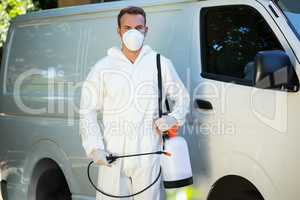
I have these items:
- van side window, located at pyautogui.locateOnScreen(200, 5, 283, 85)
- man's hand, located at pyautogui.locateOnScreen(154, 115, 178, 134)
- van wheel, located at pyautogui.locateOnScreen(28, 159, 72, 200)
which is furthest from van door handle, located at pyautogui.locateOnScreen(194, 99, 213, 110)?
van wheel, located at pyautogui.locateOnScreen(28, 159, 72, 200)

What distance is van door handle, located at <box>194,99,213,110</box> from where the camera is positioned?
178 inches

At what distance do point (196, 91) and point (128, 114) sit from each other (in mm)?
686

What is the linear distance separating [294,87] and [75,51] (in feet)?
8.17

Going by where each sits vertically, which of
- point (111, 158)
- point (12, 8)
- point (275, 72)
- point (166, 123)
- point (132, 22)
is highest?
point (12, 8)

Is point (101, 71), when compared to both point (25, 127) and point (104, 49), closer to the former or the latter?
point (104, 49)

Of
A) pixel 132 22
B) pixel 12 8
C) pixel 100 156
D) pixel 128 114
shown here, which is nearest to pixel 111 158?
pixel 100 156

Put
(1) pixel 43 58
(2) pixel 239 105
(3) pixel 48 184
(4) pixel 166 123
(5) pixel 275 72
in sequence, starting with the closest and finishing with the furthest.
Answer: (5) pixel 275 72, (4) pixel 166 123, (2) pixel 239 105, (3) pixel 48 184, (1) pixel 43 58

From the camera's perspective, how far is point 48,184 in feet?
20.2

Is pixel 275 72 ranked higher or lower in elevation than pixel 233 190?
higher

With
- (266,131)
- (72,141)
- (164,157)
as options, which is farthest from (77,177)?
(266,131)

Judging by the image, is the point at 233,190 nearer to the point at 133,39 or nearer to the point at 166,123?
the point at 166,123

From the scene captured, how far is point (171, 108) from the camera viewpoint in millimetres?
4688

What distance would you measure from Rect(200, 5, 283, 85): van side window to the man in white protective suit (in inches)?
17.5

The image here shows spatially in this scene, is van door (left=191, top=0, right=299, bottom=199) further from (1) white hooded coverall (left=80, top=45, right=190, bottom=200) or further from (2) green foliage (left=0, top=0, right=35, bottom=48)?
(2) green foliage (left=0, top=0, right=35, bottom=48)
